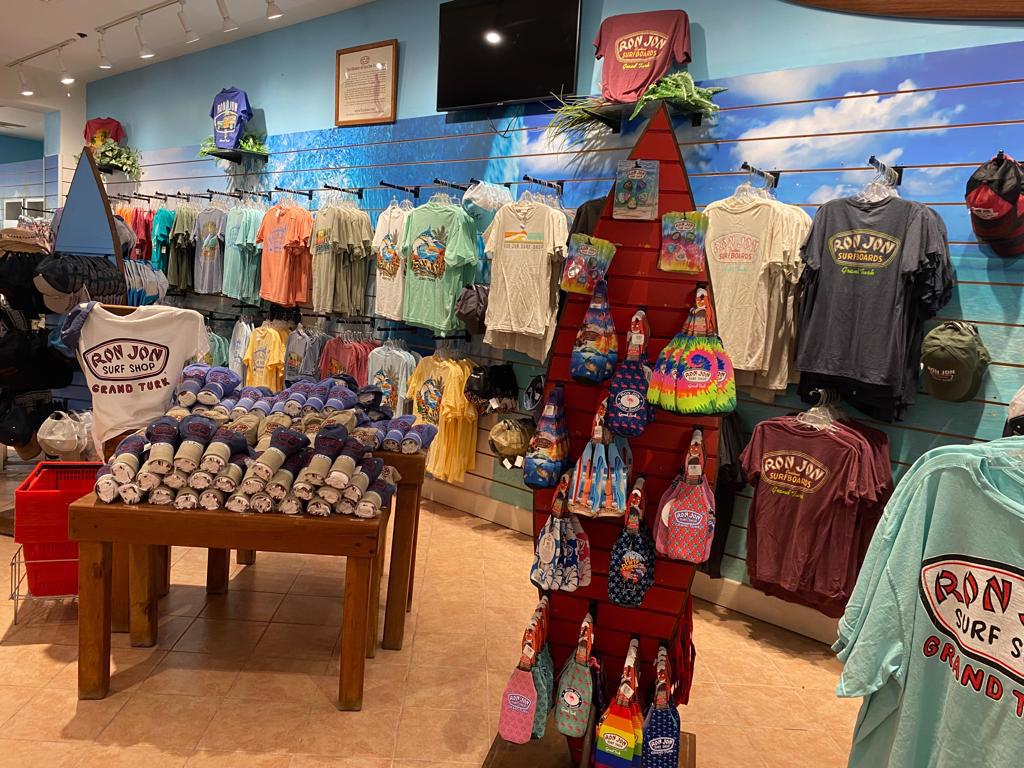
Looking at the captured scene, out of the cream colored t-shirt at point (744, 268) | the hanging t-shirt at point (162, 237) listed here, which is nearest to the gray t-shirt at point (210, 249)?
the hanging t-shirt at point (162, 237)

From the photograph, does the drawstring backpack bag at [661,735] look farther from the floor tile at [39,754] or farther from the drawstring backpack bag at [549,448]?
the floor tile at [39,754]

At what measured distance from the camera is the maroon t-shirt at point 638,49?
412cm

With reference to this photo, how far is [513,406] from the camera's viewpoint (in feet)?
16.1

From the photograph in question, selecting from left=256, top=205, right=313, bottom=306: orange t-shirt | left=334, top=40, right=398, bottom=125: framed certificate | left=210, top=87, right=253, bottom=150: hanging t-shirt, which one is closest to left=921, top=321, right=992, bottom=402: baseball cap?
left=334, top=40, right=398, bottom=125: framed certificate

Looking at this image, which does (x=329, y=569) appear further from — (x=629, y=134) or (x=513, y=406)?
(x=629, y=134)

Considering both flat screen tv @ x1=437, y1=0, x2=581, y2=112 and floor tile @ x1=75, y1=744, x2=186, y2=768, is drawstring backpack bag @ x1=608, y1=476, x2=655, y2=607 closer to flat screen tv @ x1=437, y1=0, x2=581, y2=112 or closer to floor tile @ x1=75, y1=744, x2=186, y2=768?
floor tile @ x1=75, y1=744, x2=186, y2=768

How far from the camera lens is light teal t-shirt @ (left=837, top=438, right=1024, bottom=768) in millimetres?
1305

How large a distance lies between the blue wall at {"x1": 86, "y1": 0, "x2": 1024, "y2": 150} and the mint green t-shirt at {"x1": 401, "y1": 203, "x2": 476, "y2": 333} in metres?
1.22

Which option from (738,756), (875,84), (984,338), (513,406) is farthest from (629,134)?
(738,756)

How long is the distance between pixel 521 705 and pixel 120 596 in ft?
6.70

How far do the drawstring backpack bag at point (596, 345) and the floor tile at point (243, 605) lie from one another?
86.4 inches

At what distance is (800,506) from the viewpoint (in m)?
3.44

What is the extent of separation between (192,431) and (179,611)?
1.19 m

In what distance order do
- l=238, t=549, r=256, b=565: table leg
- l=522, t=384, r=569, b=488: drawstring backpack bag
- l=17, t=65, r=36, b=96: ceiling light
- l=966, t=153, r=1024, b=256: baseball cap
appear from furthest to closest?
l=17, t=65, r=36, b=96: ceiling light < l=238, t=549, r=256, b=565: table leg < l=966, t=153, r=1024, b=256: baseball cap < l=522, t=384, r=569, b=488: drawstring backpack bag
